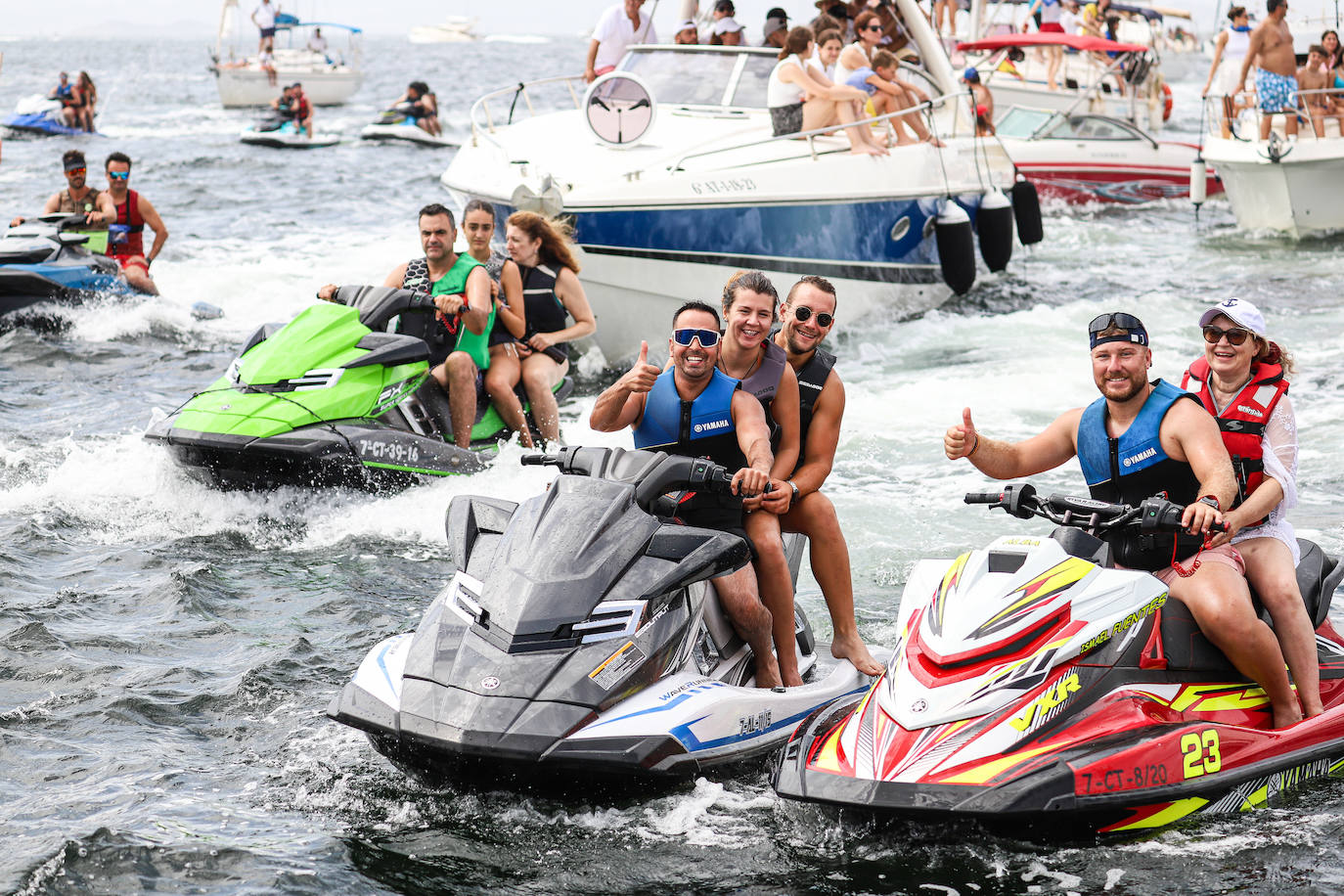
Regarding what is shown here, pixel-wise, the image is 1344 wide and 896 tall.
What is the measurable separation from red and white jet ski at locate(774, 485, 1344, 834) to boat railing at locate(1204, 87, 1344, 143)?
41.8 feet

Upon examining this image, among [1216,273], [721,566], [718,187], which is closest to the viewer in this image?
[721,566]

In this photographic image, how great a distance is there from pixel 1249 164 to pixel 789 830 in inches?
586

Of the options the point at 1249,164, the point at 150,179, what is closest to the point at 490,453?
the point at 1249,164

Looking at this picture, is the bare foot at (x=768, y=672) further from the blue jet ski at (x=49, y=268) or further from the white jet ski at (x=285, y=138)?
the white jet ski at (x=285, y=138)

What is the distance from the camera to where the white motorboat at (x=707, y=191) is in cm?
1123

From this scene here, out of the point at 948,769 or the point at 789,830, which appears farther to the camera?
the point at 789,830

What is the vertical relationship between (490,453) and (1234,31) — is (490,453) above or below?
below

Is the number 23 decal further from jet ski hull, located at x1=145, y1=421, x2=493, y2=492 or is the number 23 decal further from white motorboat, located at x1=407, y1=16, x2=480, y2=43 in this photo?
white motorboat, located at x1=407, y1=16, x2=480, y2=43

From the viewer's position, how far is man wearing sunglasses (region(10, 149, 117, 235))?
1279 cm

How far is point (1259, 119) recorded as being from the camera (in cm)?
1686

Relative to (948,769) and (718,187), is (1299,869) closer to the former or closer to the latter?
(948,769)

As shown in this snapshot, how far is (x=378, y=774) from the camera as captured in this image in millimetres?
4664

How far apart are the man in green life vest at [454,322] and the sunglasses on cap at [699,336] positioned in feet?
10.1

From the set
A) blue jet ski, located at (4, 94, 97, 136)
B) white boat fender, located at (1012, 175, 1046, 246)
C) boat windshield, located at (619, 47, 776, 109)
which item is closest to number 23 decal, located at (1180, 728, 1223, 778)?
boat windshield, located at (619, 47, 776, 109)
